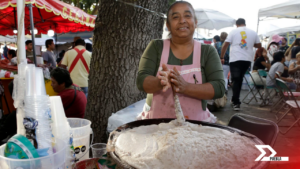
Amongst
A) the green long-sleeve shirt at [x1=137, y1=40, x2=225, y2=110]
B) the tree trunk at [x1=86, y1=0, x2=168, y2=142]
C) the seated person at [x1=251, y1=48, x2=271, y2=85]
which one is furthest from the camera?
the seated person at [x1=251, y1=48, x2=271, y2=85]

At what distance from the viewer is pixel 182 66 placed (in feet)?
5.24

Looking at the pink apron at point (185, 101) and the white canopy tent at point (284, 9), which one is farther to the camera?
the white canopy tent at point (284, 9)

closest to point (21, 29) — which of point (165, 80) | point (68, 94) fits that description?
point (165, 80)

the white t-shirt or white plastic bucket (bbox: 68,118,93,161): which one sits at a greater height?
the white t-shirt

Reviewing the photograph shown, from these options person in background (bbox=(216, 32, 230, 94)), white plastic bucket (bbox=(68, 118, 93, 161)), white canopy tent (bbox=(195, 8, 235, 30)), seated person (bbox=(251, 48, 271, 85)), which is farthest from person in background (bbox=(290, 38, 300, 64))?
white plastic bucket (bbox=(68, 118, 93, 161))

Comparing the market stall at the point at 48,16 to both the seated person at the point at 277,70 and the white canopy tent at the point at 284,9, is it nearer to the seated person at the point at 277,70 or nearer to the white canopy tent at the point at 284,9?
the seated person at the point at 277,70

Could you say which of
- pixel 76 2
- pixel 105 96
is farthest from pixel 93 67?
pixel 76 2

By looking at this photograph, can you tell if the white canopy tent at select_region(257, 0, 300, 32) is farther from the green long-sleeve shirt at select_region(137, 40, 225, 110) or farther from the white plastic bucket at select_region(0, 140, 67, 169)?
the white plastic bucket at select_region(0, 140, 67, 169)

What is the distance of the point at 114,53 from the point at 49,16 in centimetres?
613

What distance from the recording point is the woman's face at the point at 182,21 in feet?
5.21

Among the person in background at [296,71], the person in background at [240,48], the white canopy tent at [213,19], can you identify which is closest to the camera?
the person in background at [240,48]

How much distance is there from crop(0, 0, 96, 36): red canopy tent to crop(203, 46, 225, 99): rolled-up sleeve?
9.21 feet

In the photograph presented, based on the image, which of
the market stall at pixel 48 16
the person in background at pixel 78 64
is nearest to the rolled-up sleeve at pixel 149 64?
the market stall at pixel 48 16

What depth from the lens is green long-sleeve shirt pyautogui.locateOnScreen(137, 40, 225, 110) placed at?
1542 mm
